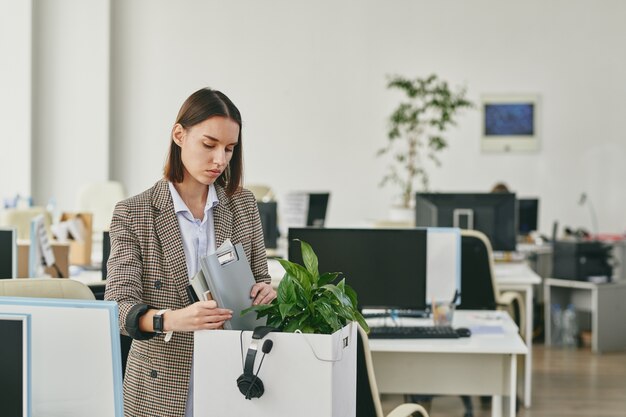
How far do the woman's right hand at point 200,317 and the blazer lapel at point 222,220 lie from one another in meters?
0.30

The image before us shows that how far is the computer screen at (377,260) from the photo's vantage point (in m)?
3.73

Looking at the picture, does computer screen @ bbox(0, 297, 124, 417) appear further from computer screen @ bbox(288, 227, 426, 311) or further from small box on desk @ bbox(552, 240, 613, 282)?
small box on desk @ bbox(552, 240, 613, 282)

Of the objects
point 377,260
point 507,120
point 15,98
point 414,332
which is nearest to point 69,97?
point 15,98

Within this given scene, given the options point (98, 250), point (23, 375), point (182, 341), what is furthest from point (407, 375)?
point (98, 250)

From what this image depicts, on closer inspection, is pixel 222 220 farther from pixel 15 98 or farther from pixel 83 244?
pixel 15 98

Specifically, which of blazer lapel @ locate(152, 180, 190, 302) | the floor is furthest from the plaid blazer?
the floor

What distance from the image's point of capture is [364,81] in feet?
33.2

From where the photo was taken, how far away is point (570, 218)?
9789mm

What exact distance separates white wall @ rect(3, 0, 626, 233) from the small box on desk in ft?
6.59

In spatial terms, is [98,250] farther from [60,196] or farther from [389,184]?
[389,184]

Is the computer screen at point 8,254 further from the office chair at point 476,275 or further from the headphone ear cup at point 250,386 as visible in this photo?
the office chair at point 476,275

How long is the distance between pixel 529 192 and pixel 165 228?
8144 millimetres

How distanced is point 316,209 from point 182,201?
519cm

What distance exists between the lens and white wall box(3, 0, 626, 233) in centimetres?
976
